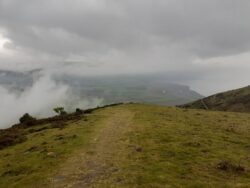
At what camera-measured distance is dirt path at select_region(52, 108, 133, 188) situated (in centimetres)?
1990

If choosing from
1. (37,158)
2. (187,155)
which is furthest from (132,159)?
(37,158)

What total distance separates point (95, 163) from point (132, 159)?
2731mm

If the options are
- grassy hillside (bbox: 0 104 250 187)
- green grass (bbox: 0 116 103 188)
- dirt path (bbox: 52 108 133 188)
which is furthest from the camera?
green grass (bbox: 0 116 103 188)

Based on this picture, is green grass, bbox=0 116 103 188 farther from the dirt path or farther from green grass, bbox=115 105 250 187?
green grass, bbox=115 105 250 187

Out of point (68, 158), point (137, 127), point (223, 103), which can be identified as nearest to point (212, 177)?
point (68, 158)

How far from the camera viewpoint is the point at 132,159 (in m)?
24.2

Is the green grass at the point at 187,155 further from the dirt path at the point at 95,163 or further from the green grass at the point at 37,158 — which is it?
the green grass at the point at 37,158

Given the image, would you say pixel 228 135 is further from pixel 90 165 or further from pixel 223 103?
pixel 223 103

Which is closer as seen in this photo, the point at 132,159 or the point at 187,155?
the point at 132,159

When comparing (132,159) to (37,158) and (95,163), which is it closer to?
(95,163)

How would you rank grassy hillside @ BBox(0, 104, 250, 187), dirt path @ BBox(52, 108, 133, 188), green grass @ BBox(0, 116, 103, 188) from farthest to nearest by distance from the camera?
green grass @ BBox(0, 116, 103, 188)
dirt path @ BBox(52, 108, 133, 188)
grassy hillside @ BBox(0, 104, 250, 187)

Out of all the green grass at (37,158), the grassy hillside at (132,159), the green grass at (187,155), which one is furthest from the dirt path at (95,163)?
the green grass at (187,155)

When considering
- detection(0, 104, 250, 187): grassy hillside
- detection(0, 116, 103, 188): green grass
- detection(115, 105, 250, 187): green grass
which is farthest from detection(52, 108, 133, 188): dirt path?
detection(115, 105, 250, 187): green grass

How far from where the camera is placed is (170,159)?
24250mm
